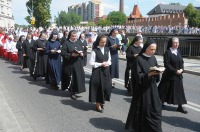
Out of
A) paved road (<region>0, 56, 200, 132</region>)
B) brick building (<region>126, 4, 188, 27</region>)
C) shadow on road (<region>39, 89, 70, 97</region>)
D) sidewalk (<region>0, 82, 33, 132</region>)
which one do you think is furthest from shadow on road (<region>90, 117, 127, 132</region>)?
brick building (<region>126, 4, 188, 27</region>)

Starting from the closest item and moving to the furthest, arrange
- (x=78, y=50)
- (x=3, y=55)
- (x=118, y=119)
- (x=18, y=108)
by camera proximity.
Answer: (x=118, y=119) → (x=18, y=108) → (x=78, y=50) → (x=3, y=55)

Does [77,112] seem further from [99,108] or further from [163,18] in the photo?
[163,18]

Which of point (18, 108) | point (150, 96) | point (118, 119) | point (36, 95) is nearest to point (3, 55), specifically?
point (36, 95)

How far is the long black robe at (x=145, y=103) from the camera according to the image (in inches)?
205

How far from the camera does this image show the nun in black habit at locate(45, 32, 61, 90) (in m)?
10.1

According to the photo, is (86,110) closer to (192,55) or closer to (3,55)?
(3,55)

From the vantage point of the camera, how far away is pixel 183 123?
646cm

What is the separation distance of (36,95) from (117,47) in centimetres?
275

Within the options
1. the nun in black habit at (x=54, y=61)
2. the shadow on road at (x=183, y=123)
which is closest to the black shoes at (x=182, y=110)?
the shadow on road at (x=183, y=123)

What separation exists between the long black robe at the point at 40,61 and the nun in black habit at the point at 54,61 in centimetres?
129

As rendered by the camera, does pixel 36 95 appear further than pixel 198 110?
Yes

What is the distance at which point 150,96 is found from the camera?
5301 millimetres

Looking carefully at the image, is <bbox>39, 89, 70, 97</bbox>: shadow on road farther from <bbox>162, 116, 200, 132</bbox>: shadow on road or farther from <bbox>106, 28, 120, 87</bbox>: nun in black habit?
<bbox>162, 116, 200, 132</bbox>: shadow on road

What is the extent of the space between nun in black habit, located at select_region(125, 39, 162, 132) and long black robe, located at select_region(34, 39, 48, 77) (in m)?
6.61
